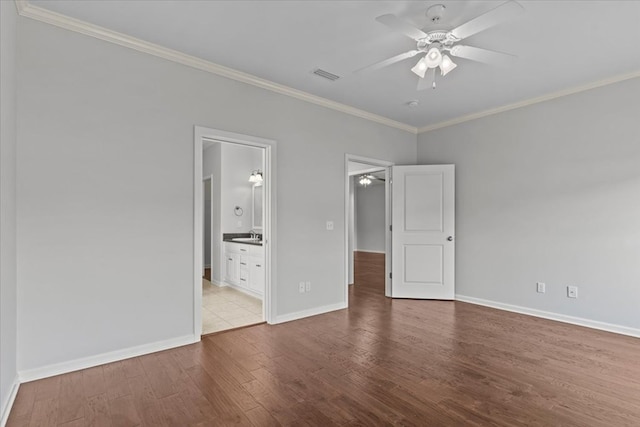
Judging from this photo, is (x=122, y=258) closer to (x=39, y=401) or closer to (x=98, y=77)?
(x=39, y=401)

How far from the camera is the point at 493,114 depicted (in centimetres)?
450

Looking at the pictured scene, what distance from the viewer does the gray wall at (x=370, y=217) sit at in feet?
37.2

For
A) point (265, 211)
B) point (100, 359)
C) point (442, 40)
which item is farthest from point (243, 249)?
point (442, 40)

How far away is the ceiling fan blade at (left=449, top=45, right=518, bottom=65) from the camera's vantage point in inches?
92.7

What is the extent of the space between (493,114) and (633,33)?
1855 millimetres

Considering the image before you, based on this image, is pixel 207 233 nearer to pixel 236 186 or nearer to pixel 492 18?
pixel 236 186

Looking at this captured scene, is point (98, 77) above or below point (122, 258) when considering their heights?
above

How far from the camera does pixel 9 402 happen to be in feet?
6.66

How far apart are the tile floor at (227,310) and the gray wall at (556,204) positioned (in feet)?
10.1

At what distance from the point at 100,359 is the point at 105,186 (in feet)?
4.65

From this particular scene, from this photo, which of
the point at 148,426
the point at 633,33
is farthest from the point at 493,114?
the point at 148,426

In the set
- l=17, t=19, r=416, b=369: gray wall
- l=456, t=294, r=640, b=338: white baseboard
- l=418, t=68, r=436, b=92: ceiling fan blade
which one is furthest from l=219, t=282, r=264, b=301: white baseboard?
l=418, t=68, r=436, b=92: ceiling fan blade

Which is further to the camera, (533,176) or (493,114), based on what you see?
(493,114)

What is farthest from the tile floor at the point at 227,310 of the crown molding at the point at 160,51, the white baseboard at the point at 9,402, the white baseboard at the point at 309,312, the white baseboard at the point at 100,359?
the crown molding at the point at 160,51
